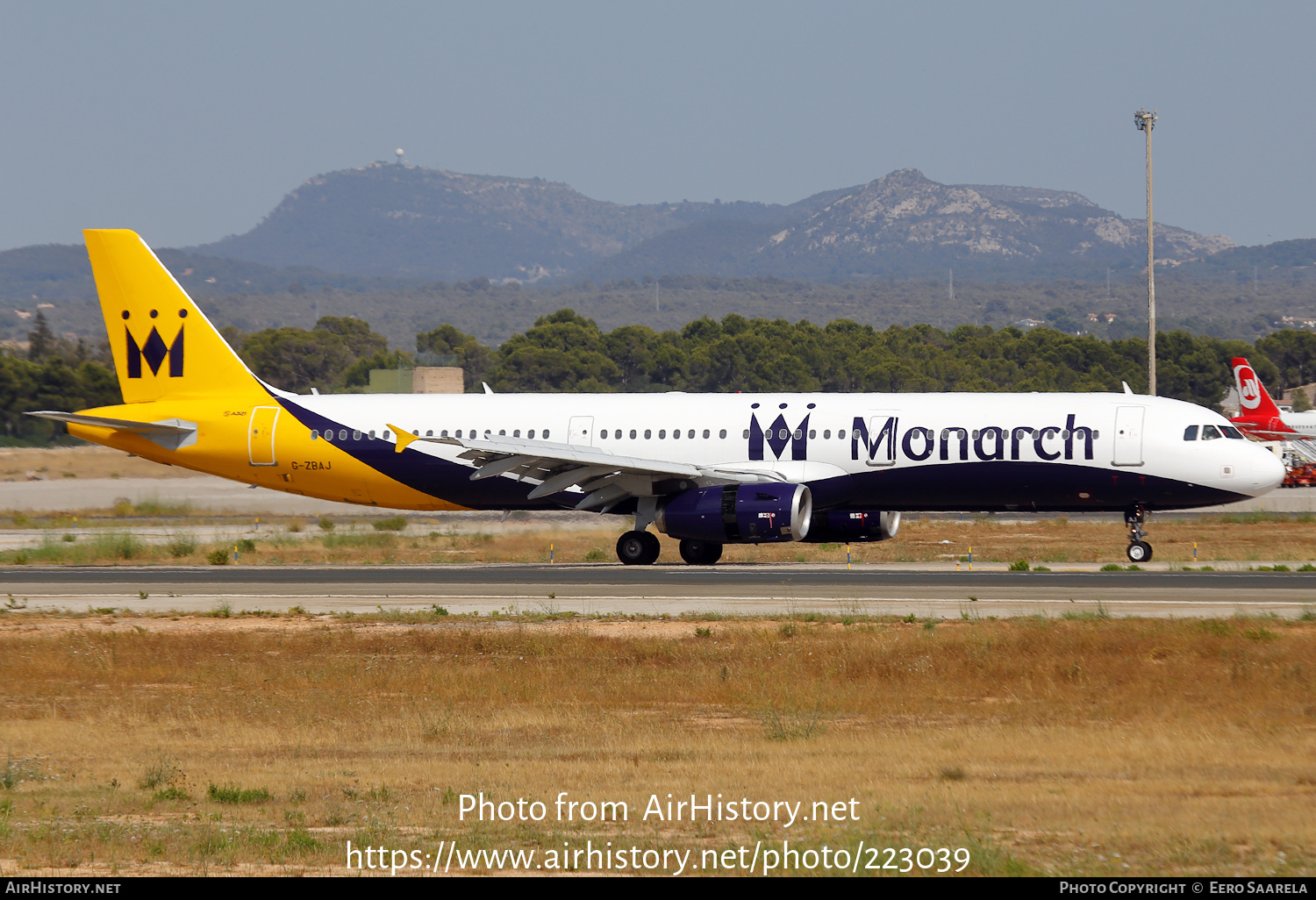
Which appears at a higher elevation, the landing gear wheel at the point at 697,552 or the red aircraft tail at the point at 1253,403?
the red aircraft tail at the point at 1253,403

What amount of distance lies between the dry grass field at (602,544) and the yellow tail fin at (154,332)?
4859mm

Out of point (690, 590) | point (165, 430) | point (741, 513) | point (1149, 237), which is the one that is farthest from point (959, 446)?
point (1149, 237)

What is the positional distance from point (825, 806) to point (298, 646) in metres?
12.0

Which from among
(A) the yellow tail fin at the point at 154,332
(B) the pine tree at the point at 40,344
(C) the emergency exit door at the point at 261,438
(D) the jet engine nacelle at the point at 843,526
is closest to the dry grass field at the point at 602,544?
(D) the jet engine nacelle at the point at 843,526

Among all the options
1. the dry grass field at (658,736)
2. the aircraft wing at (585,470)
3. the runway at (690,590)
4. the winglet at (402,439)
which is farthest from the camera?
the winglet at (402,439)

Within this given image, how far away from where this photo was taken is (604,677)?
18.4m

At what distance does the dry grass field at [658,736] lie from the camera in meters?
10.2

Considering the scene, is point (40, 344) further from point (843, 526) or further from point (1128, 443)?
point (1128, 443)

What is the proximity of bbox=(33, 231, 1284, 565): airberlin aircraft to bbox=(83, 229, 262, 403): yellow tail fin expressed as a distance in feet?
0.16

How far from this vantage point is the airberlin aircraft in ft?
104

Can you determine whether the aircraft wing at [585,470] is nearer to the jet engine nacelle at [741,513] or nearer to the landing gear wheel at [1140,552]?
the jet engine nacelle at [741,513]

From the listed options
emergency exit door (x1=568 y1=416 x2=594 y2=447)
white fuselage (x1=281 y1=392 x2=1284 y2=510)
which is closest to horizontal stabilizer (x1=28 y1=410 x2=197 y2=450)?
white fuselage (x1=281 y1=392 x2=1284 y2=510)

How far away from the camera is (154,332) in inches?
1487

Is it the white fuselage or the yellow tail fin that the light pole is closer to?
the white fuselage
